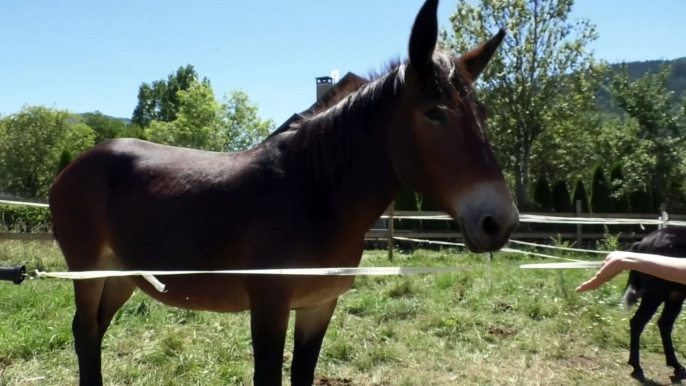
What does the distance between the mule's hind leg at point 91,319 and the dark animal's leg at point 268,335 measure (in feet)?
4.53

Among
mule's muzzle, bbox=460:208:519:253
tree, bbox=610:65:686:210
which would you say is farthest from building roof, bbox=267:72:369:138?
tree, bbox=610:65:686:210

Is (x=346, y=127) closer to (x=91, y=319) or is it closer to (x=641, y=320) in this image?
(x=91, y=319)

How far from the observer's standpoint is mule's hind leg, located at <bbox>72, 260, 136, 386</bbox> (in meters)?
3.35

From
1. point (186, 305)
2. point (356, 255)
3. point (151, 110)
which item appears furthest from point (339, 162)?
point (151, 110)

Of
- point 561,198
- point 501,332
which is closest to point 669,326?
point 501,332

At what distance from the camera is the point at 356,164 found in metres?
2.54

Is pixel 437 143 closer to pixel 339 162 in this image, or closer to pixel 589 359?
pixel 339 162

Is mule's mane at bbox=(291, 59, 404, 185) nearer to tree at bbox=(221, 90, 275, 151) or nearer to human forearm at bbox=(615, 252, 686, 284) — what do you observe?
human forearm at bbox=(615, 252, 686, 284)

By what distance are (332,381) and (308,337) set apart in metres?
1.44

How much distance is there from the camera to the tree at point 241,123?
35.4 metres

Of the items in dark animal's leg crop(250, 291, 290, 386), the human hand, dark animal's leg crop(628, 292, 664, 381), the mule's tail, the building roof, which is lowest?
dark animal's leg crop(628, 292, 664, 381)

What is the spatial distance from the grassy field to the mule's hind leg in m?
0.59

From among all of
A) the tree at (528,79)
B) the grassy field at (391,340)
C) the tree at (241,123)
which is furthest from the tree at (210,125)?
the grassy field at (391,340)

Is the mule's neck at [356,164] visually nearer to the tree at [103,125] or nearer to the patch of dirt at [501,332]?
the patch of dirt at [501,332]
